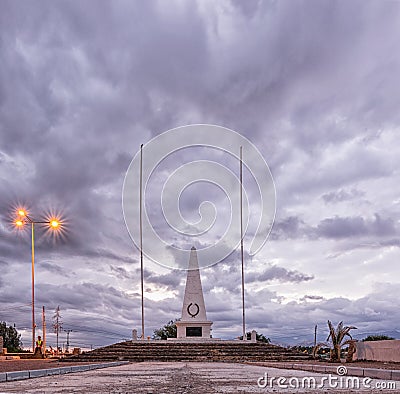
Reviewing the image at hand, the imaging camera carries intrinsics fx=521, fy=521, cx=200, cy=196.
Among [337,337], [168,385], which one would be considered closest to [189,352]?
[337,337]

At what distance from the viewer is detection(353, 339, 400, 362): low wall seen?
65.8 feet

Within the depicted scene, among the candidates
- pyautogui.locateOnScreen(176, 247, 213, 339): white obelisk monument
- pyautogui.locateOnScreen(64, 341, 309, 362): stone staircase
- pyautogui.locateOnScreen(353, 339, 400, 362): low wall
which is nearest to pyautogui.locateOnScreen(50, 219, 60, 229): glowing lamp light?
pyautogui.locateOnScreen(64, 341, 309, 362): stone staircase

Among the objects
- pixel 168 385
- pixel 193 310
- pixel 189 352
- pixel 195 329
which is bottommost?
pixel 189 352

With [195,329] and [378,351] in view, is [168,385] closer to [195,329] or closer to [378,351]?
[378,351]

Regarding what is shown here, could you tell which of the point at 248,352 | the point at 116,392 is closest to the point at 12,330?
the point at 248,352

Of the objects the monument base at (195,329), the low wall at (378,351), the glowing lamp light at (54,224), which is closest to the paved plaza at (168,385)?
the low wall at (378,351)

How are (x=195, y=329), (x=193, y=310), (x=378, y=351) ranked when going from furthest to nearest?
1. (x=193, y=310)
2. (x=195, y=329)
3. (x=378, y=351)

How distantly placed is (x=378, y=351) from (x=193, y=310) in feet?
84.9

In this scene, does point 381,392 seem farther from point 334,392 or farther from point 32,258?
point 32,258

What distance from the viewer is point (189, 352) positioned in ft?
109

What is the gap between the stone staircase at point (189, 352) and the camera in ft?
99.6

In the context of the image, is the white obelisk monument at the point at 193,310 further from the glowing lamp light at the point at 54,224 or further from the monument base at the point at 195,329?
the glowing lamp light at the point at 54,224

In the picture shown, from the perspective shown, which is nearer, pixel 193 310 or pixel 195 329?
pixel 195 329

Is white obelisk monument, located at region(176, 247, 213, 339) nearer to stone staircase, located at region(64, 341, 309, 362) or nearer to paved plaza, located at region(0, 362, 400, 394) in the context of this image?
stone staircase, located at region(64, 341, 309, 362)
